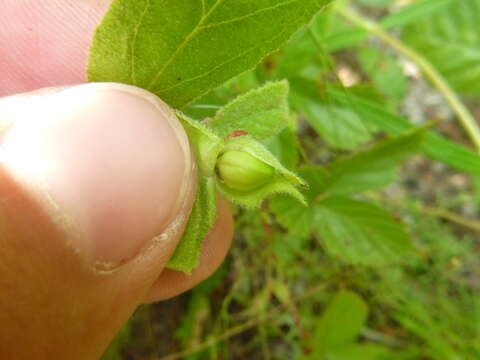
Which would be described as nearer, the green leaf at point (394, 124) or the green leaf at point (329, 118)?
the green leaf at point (394, 124)

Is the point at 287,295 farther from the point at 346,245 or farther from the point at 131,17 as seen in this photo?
the point at 131,17

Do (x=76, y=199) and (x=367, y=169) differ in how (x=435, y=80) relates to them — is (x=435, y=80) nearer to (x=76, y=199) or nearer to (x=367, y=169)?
(x=367, y=169)

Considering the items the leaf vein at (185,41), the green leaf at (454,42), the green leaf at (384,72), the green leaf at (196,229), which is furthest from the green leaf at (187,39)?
the green leaf at (384,72)

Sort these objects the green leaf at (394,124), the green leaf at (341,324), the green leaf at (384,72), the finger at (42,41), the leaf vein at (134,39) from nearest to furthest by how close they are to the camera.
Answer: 1. the leaf vein at (134,39)
2. the finger at (42,41)
3. the green leaf at (394,124)
4. the green leaf at (341,324)
5. the green leaf at (384,72)

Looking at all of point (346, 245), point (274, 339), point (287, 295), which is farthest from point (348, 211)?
point (274, 339)

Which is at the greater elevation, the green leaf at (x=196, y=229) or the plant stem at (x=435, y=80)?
the green leaf at (x=196, y=229)

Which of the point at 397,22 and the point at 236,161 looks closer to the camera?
the point at 236,161

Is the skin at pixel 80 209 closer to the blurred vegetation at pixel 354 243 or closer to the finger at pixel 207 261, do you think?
the finger at pixel 207 261

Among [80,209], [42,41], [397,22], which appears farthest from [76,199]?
[397,22]
